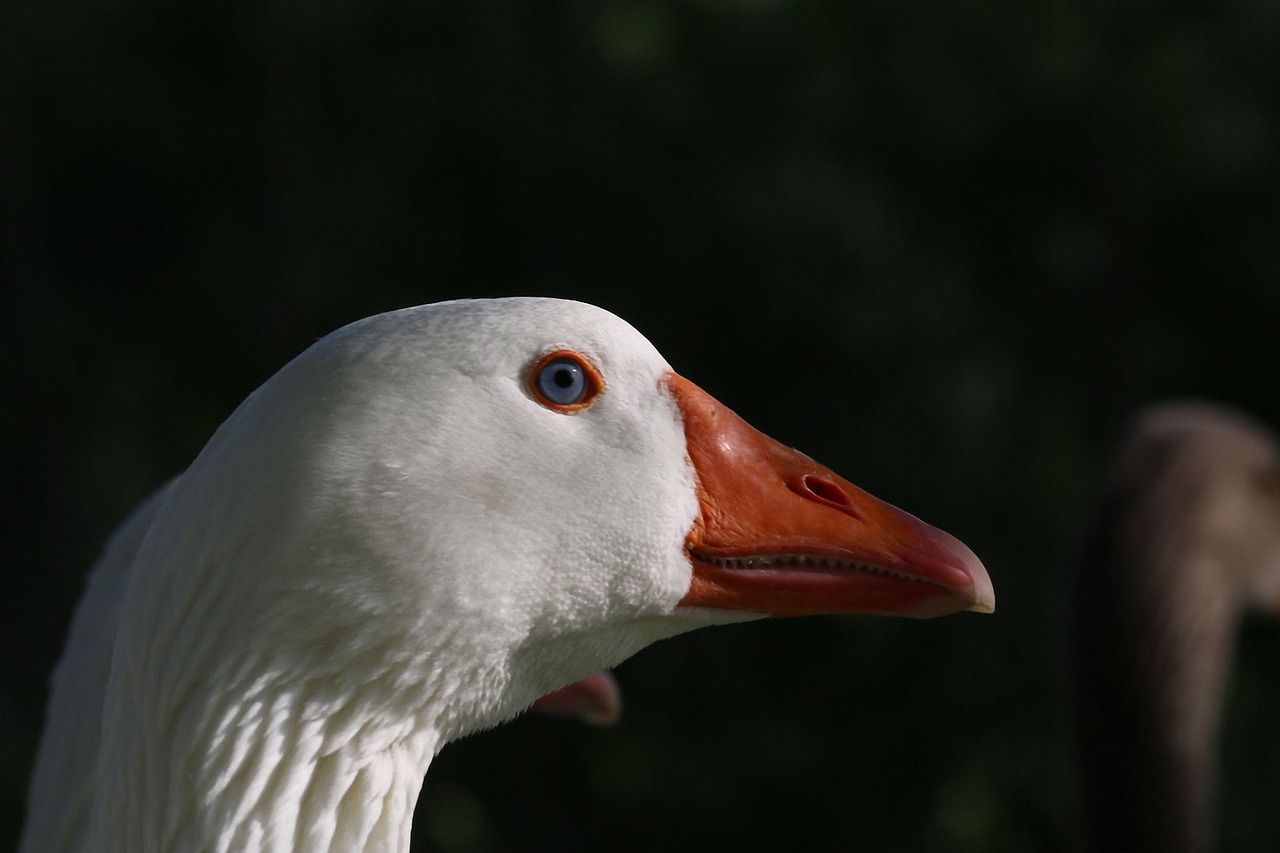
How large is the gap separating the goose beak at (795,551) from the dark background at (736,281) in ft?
20.7

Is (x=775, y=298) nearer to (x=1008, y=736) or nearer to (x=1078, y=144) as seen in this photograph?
(x=1078, y=144)

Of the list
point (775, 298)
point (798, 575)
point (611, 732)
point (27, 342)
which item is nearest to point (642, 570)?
point (798, 575)

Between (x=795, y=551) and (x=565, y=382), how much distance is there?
432 mm

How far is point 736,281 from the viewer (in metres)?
8.73

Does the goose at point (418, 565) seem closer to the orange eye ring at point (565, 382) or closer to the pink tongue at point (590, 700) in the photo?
the orange eye ring at point (565, 382)

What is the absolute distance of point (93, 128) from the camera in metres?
9.63

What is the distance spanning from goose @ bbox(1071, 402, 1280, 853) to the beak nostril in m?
3.17

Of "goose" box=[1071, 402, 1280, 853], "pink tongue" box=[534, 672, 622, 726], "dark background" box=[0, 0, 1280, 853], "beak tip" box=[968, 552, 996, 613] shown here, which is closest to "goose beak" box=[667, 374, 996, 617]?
"beak tip" box=[968, 552, 996, 613]

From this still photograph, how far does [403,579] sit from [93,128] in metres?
8.72

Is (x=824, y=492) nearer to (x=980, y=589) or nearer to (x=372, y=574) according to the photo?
(x=980, y=589)

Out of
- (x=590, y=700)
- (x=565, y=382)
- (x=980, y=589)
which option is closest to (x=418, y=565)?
(x=565, y=382)

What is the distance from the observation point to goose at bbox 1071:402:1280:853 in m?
4.89

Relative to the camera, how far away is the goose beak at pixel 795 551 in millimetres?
2107

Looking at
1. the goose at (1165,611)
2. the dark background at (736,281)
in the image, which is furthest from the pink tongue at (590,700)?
the dark background at (736,281)
